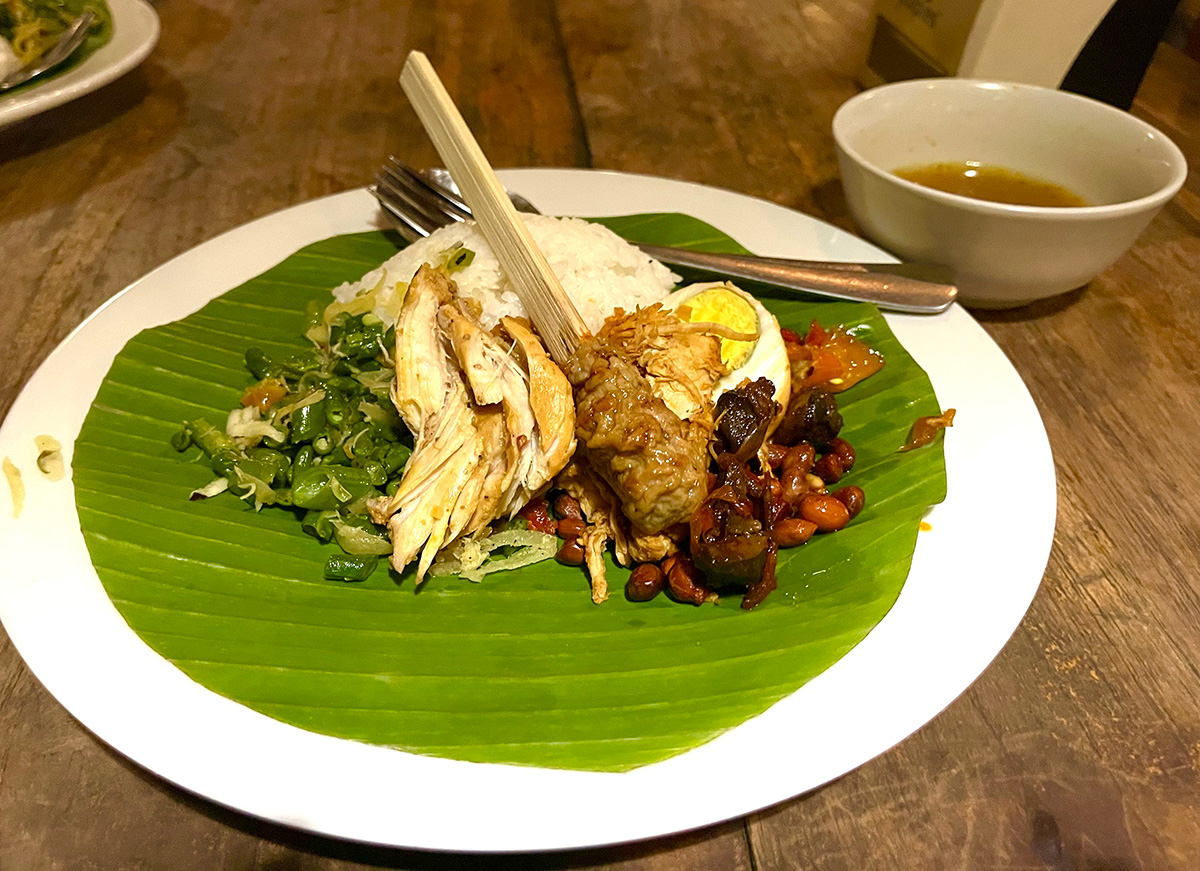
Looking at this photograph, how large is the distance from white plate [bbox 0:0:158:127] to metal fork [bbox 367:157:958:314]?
1.86 meters

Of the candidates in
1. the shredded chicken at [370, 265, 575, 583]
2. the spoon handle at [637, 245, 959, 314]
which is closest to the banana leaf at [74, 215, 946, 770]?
the shredded chicken at [370, 265, 575, 583]

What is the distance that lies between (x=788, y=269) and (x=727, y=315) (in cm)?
49

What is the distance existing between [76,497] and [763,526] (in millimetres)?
2045

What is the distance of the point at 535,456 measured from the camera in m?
2.19

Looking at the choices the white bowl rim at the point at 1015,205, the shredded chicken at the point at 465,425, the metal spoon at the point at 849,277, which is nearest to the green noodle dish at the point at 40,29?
the shredded chicken at the point at 465,425

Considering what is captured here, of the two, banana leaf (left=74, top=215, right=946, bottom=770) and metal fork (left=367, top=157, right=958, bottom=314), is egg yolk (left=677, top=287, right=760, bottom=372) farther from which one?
banana leaf (left=74, top=215, right=946, bottom=770)

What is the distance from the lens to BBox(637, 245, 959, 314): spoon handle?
9.39ft

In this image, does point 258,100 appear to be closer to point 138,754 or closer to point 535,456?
point 535,456

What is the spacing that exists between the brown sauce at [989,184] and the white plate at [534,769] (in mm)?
1168

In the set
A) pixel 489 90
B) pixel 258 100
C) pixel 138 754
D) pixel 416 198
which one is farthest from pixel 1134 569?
pixel 258 100

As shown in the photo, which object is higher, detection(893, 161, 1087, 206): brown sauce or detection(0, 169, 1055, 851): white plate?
detection(893, 161, 1087, 206): brown sauce

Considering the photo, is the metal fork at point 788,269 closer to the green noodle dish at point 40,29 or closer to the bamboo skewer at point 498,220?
the bamboo skewer at point 498,220

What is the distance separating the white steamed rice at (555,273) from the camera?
9.49 ft

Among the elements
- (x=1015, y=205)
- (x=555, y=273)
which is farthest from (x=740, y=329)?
(x=1015, y=205)
